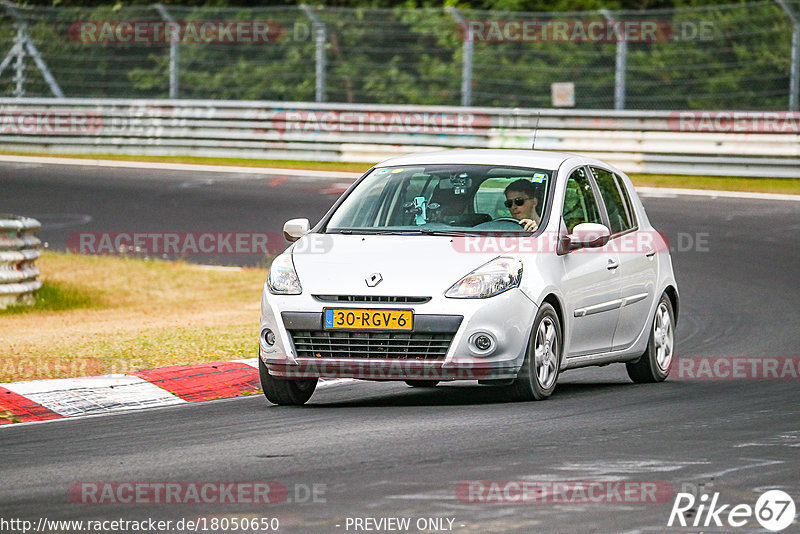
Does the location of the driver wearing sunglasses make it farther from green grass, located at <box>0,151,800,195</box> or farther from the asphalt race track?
green grass, located at <box>0,151,800,195</box>

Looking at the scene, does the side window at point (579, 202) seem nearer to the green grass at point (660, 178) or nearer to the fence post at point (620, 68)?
the green grass at point (660, 178)

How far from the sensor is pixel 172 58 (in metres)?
28.5

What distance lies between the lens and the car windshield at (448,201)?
9.61m

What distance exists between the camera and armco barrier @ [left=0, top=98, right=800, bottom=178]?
24000mm

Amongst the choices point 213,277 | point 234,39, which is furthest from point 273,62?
point 213,277

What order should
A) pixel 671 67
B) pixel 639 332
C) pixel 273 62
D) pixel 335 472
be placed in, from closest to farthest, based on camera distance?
pixel 335 472
pixel 639 332
pixel 671 67
pixel 273 62

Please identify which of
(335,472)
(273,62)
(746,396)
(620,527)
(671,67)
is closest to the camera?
(620,527)

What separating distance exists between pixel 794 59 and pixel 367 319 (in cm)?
1648

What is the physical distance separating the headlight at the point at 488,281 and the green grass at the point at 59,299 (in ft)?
25.0

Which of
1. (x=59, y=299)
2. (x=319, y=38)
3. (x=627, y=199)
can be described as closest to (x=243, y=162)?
(x=319, y=38)

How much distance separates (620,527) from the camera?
569 centimetres

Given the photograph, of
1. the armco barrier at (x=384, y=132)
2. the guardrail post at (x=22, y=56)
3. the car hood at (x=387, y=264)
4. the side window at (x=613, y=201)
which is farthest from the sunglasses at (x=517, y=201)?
the guardrail post at (x=22, y=56)

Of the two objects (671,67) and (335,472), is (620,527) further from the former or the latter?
(671,67)

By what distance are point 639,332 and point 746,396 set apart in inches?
45.2
